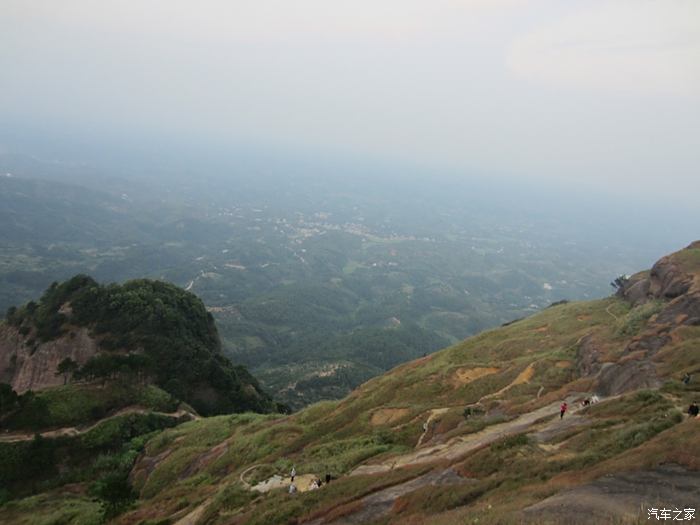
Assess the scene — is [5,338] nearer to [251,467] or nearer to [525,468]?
[251,467]

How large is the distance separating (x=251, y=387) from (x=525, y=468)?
77.2 meters

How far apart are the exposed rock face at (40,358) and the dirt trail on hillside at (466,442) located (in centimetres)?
6523

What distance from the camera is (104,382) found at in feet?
220

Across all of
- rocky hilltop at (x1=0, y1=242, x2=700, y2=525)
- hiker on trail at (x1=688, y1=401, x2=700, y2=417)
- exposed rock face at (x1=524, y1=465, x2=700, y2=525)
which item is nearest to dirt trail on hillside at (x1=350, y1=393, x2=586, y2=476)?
rocky hilltop at (x1=0, y1=242, x2=700, y2=525)

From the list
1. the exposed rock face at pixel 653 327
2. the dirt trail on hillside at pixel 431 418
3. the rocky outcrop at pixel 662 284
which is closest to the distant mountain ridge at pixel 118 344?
the dirt trail on hillside at pixel 431 418

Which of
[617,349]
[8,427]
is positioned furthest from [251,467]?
[8,427]

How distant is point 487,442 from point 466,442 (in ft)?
8.12

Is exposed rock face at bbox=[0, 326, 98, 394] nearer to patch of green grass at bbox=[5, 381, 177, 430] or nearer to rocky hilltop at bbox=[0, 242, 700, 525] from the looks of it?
patch of green grass at bbox=[5, 381, 177, 430]

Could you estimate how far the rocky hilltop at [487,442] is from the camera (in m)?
18.0

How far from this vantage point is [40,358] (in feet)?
253

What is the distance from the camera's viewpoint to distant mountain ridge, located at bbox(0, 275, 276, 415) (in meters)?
77.1

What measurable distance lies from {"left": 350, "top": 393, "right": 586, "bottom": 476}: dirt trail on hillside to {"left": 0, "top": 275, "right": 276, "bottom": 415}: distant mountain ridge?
54.8 metres

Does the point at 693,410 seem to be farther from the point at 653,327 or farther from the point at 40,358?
the point at 40,358

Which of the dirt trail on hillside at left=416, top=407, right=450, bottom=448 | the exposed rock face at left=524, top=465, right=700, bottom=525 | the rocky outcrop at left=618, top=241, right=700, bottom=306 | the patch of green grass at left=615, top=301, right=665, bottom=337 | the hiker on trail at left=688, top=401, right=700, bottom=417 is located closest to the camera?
the exposed rock face at left=524, top=465, right=700, bottom=525
